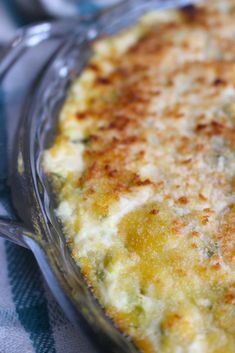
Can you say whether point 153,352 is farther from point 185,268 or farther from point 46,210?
point 46,210

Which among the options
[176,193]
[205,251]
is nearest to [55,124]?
[176,193]

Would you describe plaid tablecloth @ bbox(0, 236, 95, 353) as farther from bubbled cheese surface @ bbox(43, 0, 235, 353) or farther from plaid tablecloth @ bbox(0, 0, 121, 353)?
bubbled cheese surface @ bbox(43, 0, 235, 353)

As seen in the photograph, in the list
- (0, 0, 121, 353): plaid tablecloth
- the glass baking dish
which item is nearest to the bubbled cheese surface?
the glass baking dish

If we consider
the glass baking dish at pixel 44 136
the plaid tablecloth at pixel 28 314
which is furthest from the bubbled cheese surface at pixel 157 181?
the plaid tablecloth at pixel 28 314

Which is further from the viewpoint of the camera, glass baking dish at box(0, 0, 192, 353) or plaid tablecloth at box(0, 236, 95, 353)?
plaid tablecloth at box(0, 236, 95, 353)

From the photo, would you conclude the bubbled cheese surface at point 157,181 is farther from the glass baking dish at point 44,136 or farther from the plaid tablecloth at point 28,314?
the plaid tablecloth at point 28,314

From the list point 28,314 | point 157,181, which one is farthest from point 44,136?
point 28,314
